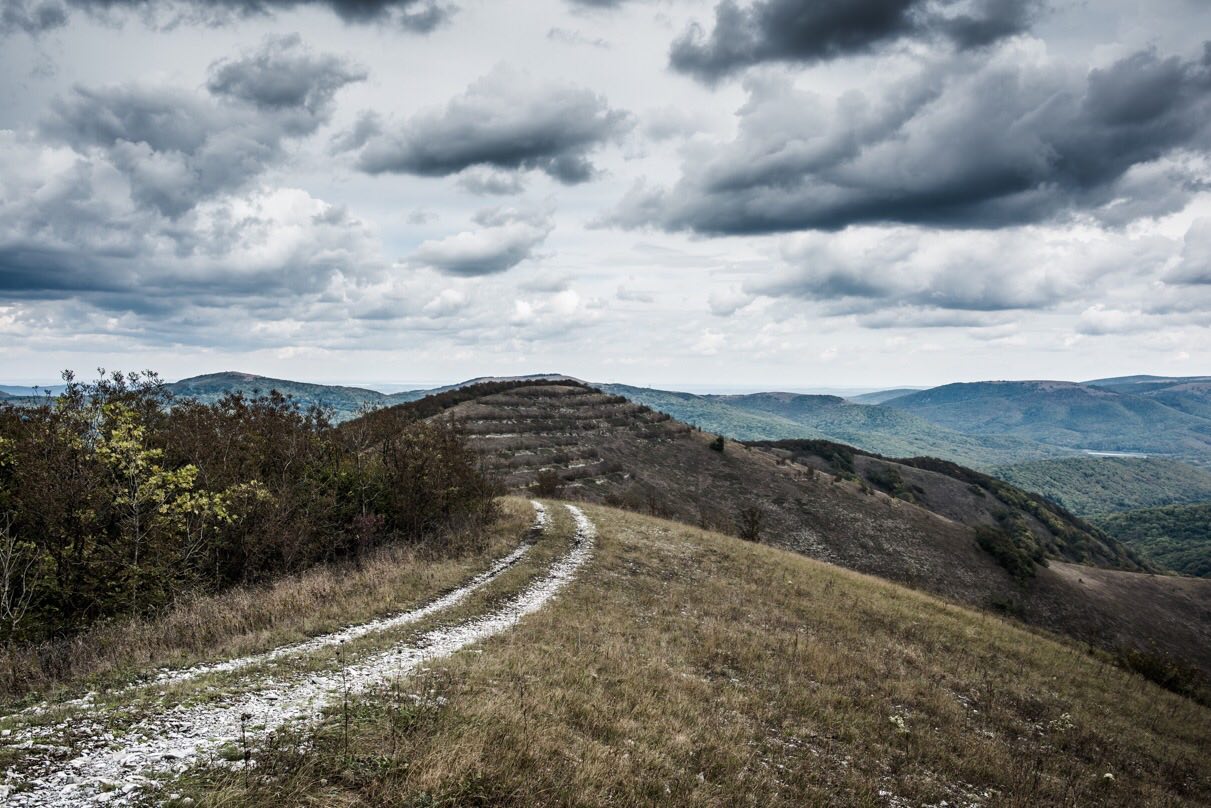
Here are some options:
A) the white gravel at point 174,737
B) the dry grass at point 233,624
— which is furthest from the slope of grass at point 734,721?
the dry grass at point 233,624

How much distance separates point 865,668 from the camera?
55.5 ft

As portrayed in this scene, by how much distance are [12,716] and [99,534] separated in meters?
7.35

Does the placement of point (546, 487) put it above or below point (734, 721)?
below

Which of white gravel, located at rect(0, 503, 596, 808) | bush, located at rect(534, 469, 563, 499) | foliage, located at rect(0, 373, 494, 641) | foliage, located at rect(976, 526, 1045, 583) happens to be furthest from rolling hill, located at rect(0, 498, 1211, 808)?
foliage, located at rect(976, 526, 1045, 583)

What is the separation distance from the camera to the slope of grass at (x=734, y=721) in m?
7.23

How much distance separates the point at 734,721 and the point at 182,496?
14.5 metres

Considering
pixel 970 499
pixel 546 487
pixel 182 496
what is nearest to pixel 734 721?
pixel 182 496

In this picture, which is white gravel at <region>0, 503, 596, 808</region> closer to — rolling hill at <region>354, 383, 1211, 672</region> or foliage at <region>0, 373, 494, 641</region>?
foliage at <region>0, 373, 494, 641</region>

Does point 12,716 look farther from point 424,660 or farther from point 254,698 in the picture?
point 424,660

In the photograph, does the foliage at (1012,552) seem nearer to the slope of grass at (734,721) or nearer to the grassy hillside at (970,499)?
the grassy hillside at (970,499)

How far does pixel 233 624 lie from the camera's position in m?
13.1

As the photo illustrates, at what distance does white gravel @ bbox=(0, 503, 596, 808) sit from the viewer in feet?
20.2

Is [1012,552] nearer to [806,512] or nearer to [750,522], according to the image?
[806,512]

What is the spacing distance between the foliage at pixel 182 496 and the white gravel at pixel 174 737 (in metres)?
6.58
